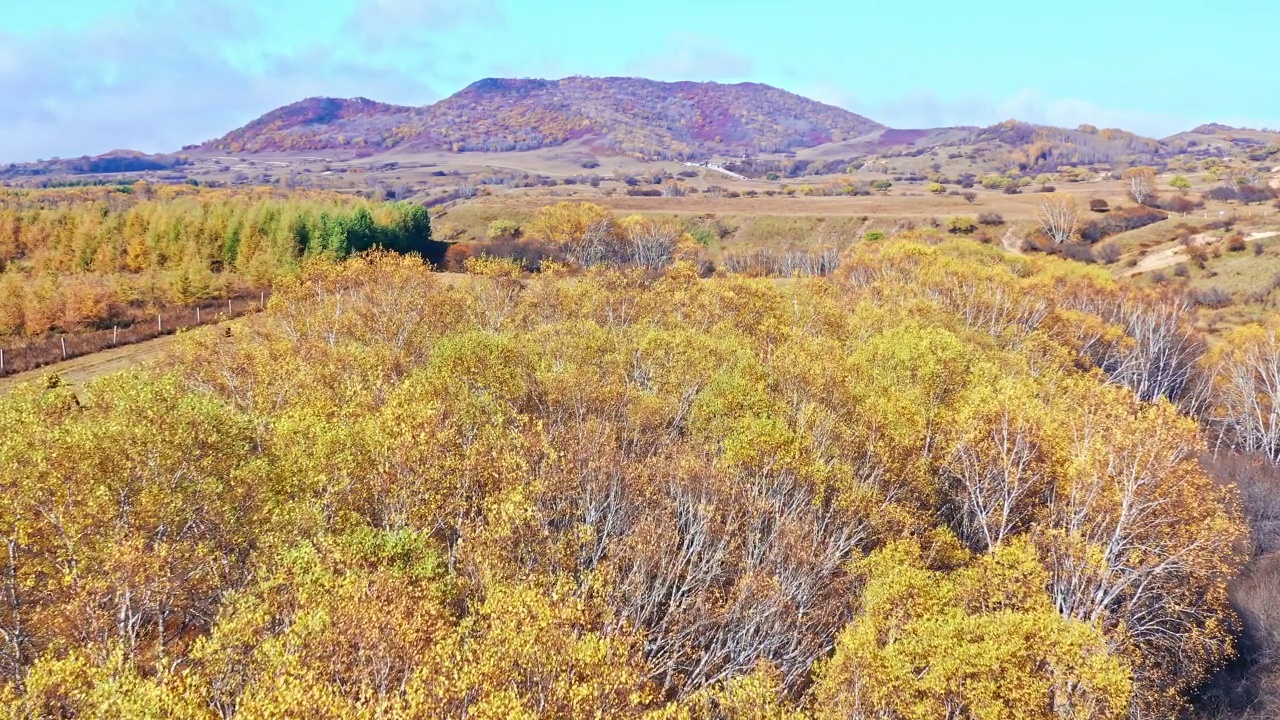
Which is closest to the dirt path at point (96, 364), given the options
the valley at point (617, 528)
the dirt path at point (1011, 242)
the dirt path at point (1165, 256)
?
the valley at point (617, 528)

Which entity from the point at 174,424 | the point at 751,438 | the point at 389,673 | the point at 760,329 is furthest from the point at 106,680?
the point at 760,329

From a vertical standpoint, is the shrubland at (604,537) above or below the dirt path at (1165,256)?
below

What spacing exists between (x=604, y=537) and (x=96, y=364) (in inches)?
2519

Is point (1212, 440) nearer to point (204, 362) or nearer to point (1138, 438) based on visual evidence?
point (1138, 438)

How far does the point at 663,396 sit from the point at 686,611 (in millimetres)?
17168

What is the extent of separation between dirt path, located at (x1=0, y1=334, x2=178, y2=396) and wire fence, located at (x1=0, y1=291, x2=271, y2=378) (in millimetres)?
869

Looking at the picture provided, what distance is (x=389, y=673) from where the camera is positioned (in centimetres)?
1655

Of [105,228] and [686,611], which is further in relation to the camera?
[105,228]

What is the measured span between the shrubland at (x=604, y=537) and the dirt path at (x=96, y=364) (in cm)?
1263

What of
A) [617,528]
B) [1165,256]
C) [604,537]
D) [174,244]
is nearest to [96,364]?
[174,244]

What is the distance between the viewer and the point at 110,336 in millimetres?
69938

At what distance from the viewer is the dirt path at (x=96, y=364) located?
58.6 m

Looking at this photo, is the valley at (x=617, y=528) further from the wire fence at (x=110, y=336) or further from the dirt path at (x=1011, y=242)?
the dirt path at (x=1011, y=242)

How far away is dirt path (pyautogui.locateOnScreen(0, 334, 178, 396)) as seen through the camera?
5859 centimetres
